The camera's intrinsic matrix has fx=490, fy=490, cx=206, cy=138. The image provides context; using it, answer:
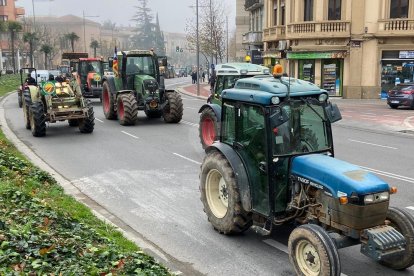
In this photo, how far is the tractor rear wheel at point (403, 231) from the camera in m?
5.86

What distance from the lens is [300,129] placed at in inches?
259

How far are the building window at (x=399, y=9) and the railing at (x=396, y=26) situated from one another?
803 mm

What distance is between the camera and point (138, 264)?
572cm

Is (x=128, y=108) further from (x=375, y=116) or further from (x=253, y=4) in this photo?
(x=253, y=4)

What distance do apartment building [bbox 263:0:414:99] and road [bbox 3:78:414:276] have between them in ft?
44.9

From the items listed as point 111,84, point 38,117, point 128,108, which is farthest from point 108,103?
point 38,117

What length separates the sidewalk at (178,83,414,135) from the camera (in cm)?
2041

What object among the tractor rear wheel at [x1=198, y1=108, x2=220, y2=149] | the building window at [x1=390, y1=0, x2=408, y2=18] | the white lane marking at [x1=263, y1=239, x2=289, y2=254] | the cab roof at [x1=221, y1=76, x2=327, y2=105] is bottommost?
the white lane marking at [x1=263, y1=239, x2=289, y2=254]

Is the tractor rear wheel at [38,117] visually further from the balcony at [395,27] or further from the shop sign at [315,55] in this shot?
the balcony at [395,27]

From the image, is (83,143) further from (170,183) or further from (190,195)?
(190,195)

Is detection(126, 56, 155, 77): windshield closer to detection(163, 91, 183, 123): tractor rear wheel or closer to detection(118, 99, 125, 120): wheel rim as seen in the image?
detection(163, 91, 183, 123): tractor rear wheel

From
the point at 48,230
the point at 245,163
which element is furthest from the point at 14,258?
the point at 245,163

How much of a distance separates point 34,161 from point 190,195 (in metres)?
5.18

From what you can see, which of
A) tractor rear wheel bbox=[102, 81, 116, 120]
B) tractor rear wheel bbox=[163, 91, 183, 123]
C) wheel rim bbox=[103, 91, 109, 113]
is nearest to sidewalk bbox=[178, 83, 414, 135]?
tractor rear wheel bbox=[163, 91, 183, 123]
